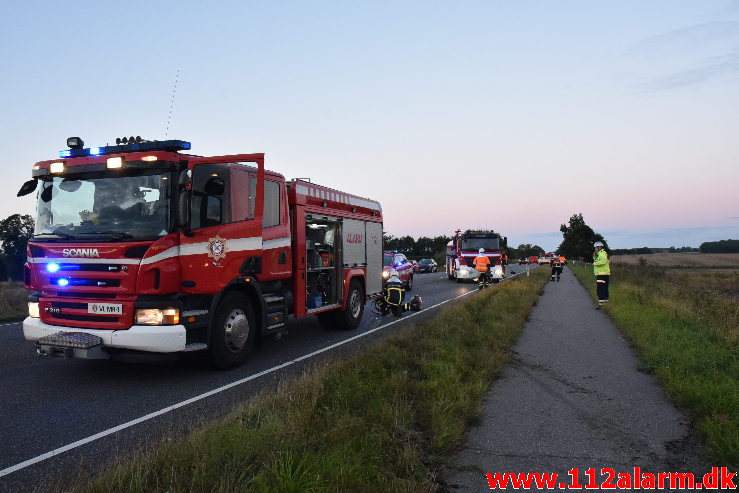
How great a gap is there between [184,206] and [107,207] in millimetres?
991

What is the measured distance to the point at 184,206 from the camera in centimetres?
652

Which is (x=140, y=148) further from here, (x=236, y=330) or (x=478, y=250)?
(x=478, y=250)

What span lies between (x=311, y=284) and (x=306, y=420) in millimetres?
5335

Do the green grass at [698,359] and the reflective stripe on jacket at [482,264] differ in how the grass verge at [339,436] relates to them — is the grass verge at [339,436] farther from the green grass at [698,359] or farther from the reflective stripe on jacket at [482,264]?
the reflective stripe on jacket at [482,264]

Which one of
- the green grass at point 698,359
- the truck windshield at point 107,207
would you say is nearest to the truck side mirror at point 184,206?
the truck windshield at point 107,207

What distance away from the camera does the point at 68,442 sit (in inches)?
176

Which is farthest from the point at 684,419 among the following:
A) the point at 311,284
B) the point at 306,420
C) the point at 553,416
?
the point at 311,284

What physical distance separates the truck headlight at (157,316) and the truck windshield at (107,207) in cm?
88

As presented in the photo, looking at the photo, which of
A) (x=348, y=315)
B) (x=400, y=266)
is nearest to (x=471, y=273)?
(x=400, y=266)

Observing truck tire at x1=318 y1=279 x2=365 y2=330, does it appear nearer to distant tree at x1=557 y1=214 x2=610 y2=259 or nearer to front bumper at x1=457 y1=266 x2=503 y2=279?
front bumper at x1=457 y1=266 x2=503 y2=279

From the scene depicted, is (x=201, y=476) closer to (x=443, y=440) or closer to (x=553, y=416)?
(x=443, y=440)

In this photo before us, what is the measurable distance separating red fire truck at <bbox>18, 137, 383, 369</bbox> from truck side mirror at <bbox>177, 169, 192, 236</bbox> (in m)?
0.01

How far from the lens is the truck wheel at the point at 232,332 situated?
6.93 m
